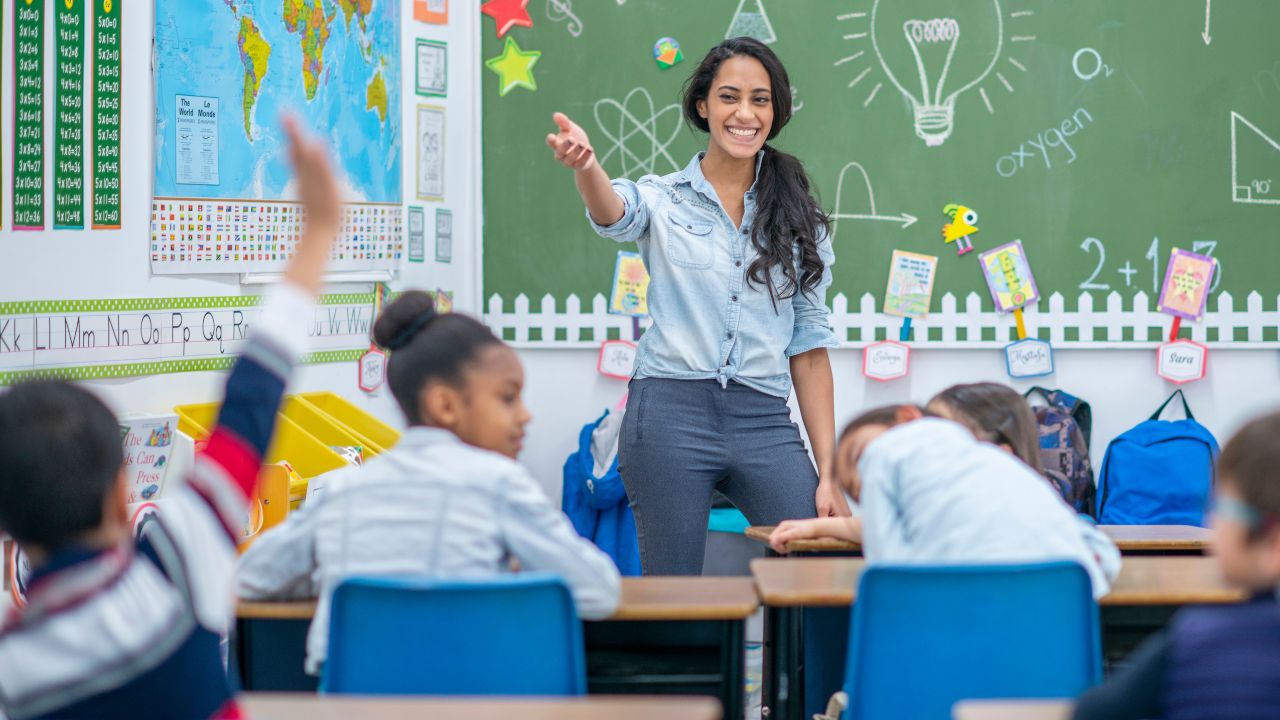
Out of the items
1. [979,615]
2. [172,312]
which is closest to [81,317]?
[172,312]

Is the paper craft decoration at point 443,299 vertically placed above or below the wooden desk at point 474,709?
above

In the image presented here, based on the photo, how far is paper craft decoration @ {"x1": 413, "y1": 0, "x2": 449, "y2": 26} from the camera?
14.1 ft

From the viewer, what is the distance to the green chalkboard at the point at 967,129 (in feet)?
14.3

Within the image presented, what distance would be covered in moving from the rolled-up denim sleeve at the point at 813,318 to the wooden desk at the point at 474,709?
1.58 meters

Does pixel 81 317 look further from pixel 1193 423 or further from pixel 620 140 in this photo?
pixel 1193 423

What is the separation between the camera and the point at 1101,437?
14.7 ft

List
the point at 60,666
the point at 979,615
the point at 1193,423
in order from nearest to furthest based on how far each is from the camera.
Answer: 1. the point at 60,666
2. the point at 979,615
3. the point at 1193,423

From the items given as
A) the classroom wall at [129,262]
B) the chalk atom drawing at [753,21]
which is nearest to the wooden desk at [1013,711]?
the classroom wall at [129,262]

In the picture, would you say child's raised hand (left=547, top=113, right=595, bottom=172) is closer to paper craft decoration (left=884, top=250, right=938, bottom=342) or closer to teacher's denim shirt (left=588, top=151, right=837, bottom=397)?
teacher's denim shirt (left=588, top=151, right=837, bottom=397)

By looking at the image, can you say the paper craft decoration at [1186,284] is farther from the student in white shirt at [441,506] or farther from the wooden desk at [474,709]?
the wooden desk at [474,709]

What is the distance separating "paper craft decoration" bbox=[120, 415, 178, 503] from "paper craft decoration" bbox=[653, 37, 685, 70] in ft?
7.07

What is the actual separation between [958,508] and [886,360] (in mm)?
2627

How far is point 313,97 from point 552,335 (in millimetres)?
1228

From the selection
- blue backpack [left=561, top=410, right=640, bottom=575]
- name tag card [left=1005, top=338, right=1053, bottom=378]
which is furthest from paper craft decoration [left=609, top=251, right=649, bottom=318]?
name tag card [left=1005, top=338, right=1053, bottom=378]
